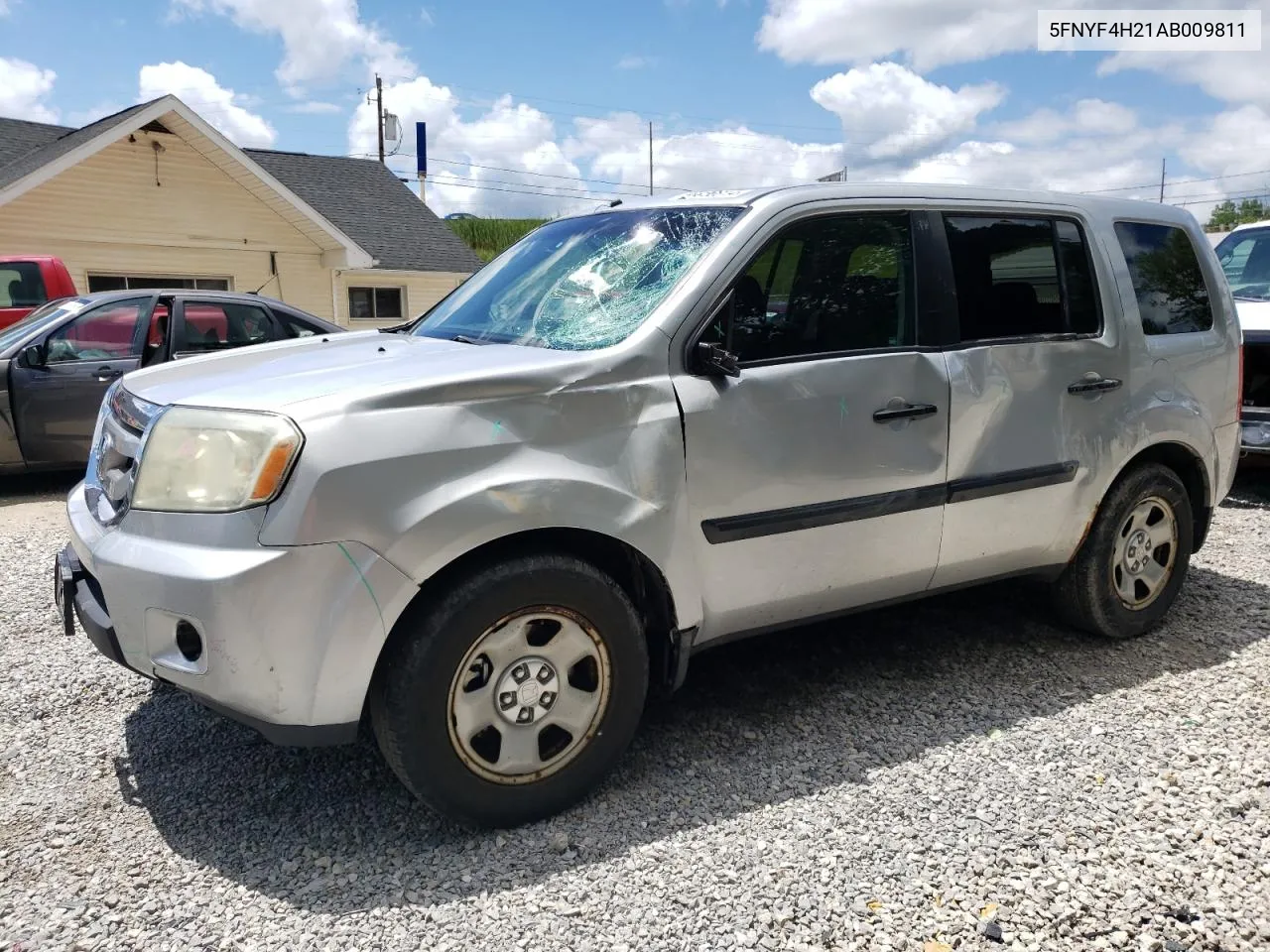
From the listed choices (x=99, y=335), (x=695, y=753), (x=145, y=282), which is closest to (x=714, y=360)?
(x=695, y=753)

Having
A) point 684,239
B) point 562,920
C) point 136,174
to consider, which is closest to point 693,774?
point 562,920

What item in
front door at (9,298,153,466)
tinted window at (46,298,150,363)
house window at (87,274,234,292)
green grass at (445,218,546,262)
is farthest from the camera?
green grass at (445,218,546,262)

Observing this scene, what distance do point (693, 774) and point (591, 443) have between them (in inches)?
45.8

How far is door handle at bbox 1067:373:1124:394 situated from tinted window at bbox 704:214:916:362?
2.75ft

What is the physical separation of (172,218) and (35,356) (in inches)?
404

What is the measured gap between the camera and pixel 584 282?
134 inches

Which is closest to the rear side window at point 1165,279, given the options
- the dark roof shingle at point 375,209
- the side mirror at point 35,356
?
the side mirror at point 35,356

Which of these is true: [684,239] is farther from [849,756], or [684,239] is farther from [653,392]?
[849,756]

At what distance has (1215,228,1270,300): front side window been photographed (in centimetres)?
830

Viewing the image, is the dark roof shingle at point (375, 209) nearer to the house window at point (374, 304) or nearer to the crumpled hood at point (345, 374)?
the house window at point (374, 304)

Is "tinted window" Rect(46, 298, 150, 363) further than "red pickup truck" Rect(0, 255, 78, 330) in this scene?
No

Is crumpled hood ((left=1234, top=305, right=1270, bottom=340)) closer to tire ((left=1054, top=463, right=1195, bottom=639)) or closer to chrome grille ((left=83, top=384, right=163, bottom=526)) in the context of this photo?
tire ((left=1054, top=463, right=1195, bottom=639))

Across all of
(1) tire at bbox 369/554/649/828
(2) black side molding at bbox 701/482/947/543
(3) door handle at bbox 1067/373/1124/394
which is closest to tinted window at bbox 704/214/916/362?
(2) black side molding at bbox 701/482/947/543

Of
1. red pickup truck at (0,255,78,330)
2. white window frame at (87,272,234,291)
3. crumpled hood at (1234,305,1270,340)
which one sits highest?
white window frame at (87,272,234,291)
